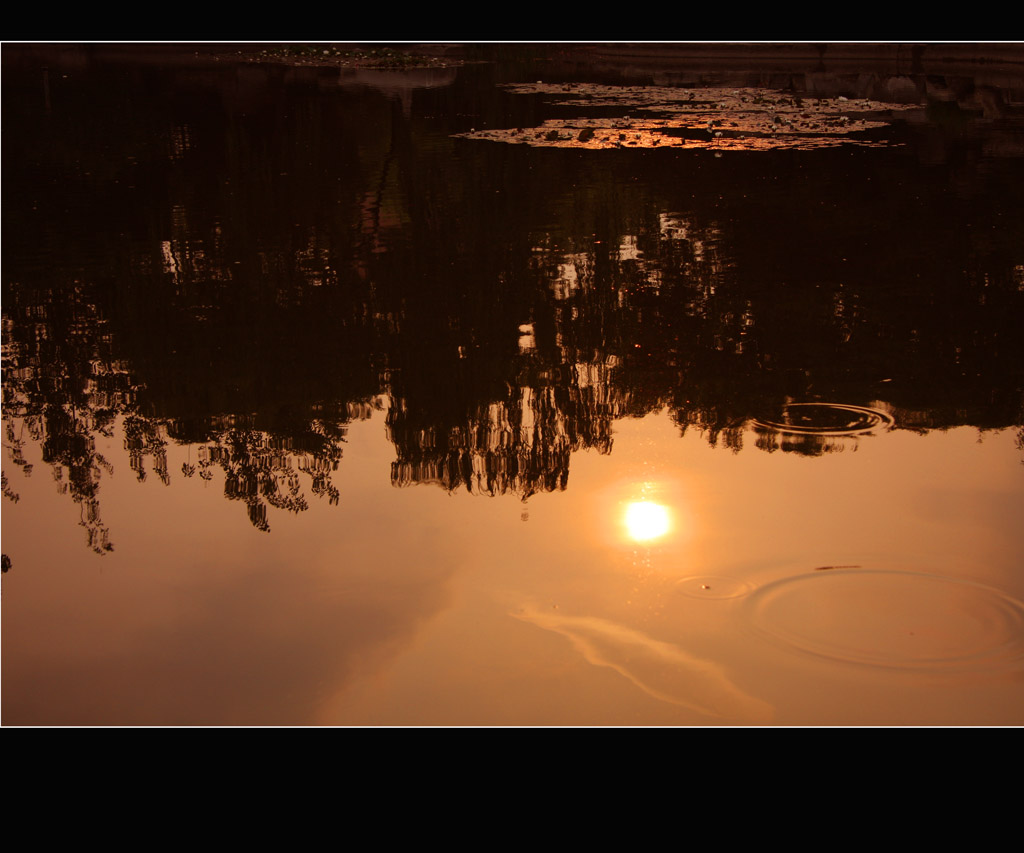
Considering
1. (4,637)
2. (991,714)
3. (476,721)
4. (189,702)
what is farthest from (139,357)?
(991,714)

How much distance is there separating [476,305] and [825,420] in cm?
253

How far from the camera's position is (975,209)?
9945mm

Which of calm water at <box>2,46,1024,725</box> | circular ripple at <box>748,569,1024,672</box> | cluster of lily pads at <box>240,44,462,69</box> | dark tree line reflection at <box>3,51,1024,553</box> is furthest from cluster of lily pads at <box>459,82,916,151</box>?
circular ripple at <box>748,569,1024,672</box>

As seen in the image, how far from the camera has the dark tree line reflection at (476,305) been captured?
5234 mm

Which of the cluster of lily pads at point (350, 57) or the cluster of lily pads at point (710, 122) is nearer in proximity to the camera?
the cluster of lily pads at point (710, 122)

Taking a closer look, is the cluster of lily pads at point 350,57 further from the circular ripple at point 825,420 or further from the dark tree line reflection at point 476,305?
the circular ripple at point 825,420

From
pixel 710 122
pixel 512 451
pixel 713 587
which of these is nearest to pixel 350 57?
pixel 710 122

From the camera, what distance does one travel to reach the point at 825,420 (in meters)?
Answer: 5.40

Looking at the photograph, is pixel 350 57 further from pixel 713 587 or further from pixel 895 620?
pixel 895 620

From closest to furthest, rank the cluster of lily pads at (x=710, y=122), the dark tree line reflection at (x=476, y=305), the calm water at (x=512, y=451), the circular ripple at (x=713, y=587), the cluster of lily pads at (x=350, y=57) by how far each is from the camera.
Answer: the calm water at (x=512, y=451)
the circular ripple at (x=713, y=587)
the dark tree line reflection at (x=476, y=305)
the cluster of lily pads at (x=710, y=122)
the cluster of lily pads at (x=350, y=57)

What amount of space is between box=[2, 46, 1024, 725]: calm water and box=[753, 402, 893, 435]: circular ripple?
0.03 m

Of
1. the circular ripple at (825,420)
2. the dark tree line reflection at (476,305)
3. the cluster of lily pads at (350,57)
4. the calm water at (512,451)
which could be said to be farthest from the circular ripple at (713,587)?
the cluster of lily pads at (350,57)

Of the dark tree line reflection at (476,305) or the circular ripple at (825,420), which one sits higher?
the dark tree line reflection at (476,305)

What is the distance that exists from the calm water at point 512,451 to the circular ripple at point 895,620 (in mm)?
15
